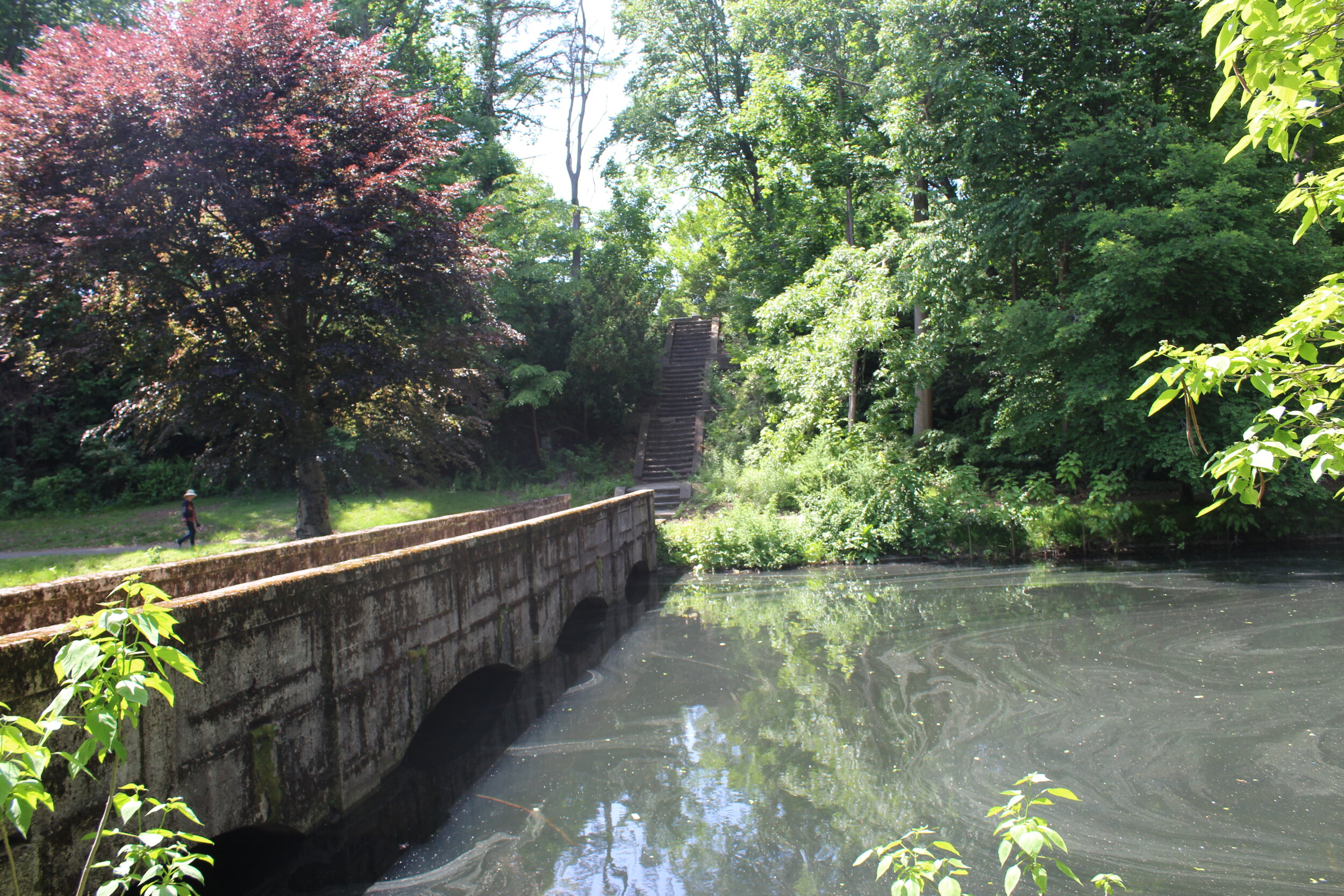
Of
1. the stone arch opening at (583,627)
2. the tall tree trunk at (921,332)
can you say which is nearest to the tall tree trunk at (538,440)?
the tall tree trunk at (921,332)

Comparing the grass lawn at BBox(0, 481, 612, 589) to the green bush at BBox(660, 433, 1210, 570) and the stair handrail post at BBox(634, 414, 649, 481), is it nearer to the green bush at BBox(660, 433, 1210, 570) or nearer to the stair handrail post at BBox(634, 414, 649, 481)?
the stair handrail post at BBox(634, 414, 649, 481)

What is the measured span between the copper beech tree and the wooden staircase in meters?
8.30

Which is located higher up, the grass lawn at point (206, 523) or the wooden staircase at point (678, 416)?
the wooden staircase at point (678, 416)

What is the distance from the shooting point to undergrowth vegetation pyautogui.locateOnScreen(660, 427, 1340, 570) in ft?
47.3

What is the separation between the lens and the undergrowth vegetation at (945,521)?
568 inches

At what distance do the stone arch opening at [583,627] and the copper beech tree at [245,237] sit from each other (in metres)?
3.31

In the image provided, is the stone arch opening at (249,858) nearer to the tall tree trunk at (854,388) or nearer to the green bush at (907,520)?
the green bush at (907,520)

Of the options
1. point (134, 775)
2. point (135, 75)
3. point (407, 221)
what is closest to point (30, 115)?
point (135, 75)

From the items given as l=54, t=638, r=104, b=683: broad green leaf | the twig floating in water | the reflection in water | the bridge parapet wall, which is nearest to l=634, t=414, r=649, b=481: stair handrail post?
the bridge parapet wall

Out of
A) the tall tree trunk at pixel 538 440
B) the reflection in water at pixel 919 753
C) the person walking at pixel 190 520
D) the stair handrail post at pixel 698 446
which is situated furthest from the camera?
the tall tree trunk at pixel 538 440

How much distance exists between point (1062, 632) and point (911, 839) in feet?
17.4

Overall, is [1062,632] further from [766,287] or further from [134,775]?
[766,287]

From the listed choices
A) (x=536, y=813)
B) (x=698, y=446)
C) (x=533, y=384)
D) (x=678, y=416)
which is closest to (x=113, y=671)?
(x=536, y=813)

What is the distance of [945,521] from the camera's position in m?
14.8
